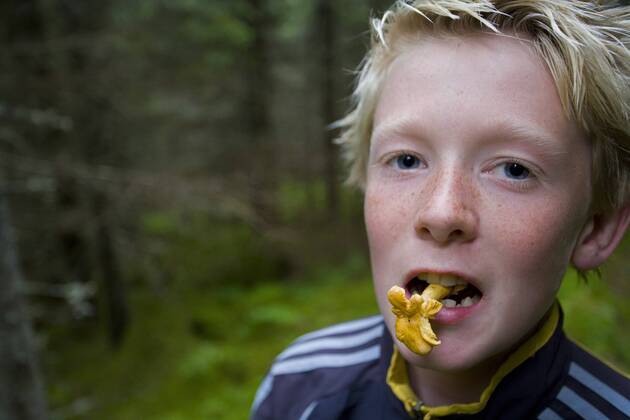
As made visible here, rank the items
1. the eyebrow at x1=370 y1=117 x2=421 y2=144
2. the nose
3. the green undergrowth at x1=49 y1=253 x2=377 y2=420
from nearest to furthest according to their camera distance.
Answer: the nose → the eyebrow at x1=370 y1=117 x2=421 y2=144 → the green undergrowth at x1=49 y1=253 x2=377 y2=420

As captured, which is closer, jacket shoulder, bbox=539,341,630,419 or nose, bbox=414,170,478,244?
nose, bbox=414,170,478,244

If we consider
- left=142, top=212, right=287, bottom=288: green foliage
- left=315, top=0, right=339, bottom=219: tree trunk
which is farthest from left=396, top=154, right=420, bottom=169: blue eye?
left=315, top=0, right=339, bottom=219: tree trunk

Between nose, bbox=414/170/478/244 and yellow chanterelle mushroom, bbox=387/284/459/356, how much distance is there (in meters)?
0.11

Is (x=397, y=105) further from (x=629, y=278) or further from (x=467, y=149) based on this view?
(x=629, y=278)

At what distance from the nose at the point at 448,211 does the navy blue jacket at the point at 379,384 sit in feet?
1.28

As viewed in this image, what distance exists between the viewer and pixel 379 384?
135 cm

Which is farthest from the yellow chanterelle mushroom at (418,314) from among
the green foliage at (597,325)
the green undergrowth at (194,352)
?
the green undergrowth at (194,352)

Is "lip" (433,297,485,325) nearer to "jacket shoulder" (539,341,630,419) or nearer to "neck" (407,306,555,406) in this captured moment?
"neck" (407,306,555,406)

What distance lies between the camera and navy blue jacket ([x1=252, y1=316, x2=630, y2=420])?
3.74ft

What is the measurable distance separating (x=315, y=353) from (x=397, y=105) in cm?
82

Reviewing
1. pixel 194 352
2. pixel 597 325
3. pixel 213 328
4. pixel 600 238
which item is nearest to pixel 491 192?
pixel 600 238

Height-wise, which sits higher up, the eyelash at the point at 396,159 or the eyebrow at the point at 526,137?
the eyebrow at the point at 526,137

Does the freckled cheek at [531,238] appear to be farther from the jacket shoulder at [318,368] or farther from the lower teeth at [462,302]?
the jacket shoulder at [318,368]

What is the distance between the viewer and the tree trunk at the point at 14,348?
3.08 meters
